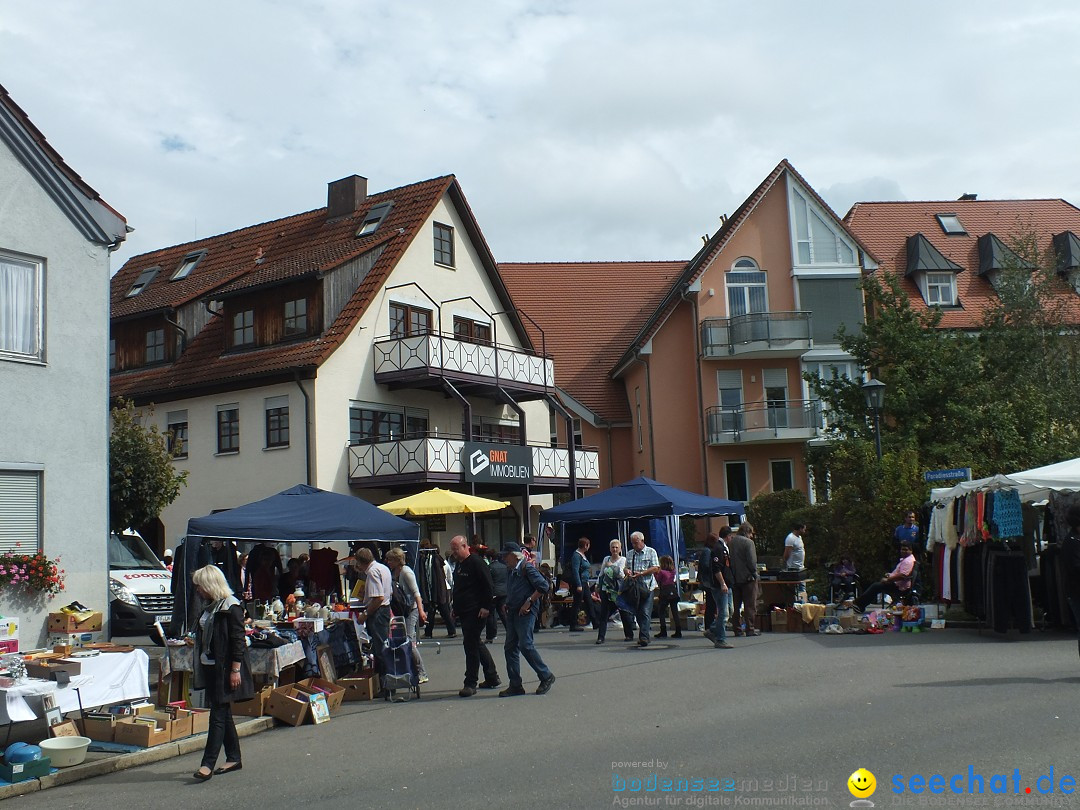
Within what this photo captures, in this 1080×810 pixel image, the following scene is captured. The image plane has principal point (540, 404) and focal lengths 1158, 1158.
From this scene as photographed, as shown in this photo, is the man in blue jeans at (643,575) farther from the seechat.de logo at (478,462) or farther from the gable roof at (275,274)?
the gable roof at (275,274)

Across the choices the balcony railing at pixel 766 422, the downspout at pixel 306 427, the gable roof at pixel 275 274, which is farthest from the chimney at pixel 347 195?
the balcony railing at pixel 766 422

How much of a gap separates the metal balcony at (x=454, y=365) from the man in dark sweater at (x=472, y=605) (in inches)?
657

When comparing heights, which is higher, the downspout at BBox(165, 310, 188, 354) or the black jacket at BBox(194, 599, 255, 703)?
the downspout at BBox(165, 310, 188, 354)

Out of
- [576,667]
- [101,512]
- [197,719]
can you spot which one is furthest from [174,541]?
[197,719]

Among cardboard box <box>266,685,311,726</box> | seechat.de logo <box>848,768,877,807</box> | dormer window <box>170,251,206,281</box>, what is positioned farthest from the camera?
dormer window <box>170,251,206,281</box>

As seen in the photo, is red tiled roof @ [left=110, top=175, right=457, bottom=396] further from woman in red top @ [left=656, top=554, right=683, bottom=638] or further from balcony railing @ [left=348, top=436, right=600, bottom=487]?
woman in red top @ [left=656, top=554, right=683, bottom=638]

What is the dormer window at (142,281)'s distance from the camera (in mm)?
37119

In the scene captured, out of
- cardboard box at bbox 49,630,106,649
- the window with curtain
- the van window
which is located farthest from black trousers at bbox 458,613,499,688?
the van window

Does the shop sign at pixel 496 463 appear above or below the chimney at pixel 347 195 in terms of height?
below

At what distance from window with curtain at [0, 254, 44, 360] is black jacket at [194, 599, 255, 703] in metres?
7.74

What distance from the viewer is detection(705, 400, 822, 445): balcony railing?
39219 mm

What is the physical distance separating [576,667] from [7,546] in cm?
749

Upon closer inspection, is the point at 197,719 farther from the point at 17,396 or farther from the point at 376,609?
the point at 17,396

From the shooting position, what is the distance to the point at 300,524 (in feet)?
48.8
